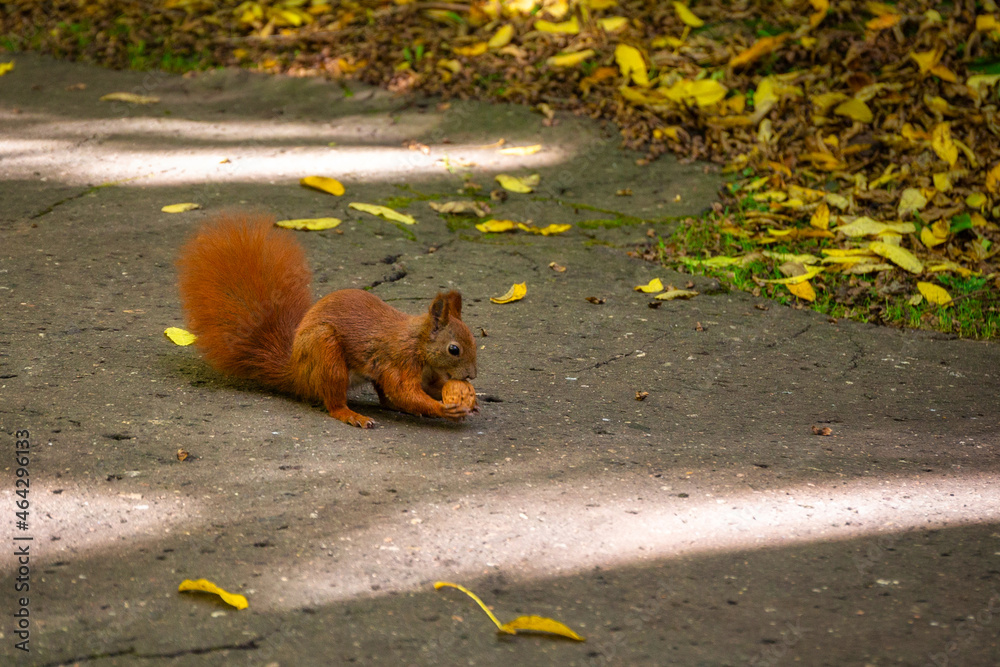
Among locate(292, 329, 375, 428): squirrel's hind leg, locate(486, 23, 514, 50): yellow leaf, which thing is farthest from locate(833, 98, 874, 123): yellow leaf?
locate(292, 329, 375, 428): squirrel's hind leg

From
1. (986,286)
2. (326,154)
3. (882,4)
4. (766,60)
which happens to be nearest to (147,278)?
(326,154)

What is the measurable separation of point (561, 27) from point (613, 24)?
1.27 ft

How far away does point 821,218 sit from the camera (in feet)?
15.3

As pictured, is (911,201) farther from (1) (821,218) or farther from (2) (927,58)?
(2) (927,58)

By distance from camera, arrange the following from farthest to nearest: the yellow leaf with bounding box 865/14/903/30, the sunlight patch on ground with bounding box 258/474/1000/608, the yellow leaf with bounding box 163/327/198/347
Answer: the yellow leaf with bounding box 865/14/903/30 → the yellow leaf with bounding box 163/327/198/347 → the sunlight patch on ground with bounding box 258/474/1000/608

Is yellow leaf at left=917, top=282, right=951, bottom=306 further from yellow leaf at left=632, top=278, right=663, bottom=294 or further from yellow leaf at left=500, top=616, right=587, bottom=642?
yellow leaf at left=500, top=616, right=587, bottom=642

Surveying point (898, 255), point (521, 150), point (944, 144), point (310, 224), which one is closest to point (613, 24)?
point (521, 150)

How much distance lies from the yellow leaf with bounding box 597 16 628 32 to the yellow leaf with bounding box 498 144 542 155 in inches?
58.7

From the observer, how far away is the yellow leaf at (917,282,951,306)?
4.05 m

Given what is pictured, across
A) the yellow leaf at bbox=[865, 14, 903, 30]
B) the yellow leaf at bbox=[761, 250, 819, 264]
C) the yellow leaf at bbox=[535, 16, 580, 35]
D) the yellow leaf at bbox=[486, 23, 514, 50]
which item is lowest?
the yellow leaf at bbox=[761, 250, 819, 264]

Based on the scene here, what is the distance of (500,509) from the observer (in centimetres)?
226

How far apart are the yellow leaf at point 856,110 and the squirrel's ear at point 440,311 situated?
3848 mm

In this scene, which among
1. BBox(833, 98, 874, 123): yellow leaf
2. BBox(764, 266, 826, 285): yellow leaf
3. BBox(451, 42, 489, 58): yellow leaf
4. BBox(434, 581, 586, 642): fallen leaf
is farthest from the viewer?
BBox(451, 42, 489, 58): yellow leaf

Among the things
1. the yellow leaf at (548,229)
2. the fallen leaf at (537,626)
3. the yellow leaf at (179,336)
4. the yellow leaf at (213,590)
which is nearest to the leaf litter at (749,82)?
the yellow leaf at (548,229)
